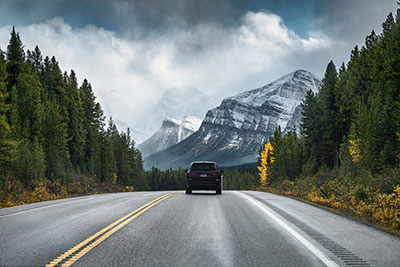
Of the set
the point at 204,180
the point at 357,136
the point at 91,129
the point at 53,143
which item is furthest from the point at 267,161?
the point at 204,180

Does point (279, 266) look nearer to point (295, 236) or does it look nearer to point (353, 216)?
point (295, 236)

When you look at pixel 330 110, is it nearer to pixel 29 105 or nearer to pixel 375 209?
pixel 29 105

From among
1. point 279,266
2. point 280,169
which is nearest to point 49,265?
point 279,266

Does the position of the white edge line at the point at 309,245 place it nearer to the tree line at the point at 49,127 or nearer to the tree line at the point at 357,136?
the tree line at the point at 357,136

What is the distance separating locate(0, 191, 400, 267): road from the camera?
17.7 ft

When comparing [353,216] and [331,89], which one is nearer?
[353,216]

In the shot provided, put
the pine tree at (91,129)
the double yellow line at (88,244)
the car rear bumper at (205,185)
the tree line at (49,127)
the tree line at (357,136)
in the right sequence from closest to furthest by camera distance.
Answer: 1. the double yellow line at (88,244)
2. the tree line at (357,136)
3. the car rear bumper at (205,185)
4. the tree line at (49,127)
5. the pine tree at (91,129)

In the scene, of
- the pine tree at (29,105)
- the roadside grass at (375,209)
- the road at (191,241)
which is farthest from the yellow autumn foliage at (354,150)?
the pine tree at (29,105)

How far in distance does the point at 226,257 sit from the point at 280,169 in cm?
5656

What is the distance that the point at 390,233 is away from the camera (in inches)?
309

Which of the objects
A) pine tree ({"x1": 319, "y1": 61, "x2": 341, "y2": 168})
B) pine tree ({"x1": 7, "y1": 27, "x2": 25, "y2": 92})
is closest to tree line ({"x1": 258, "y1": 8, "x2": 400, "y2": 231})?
pine tree ({"x1": 319, "y1": 61, "x2": 341, "y2": 168})

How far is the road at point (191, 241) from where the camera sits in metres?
5.40

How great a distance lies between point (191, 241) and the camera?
267 inches

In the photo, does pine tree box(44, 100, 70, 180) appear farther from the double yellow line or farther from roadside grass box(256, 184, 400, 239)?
roadside grass box(256, 184, 400, 239)
